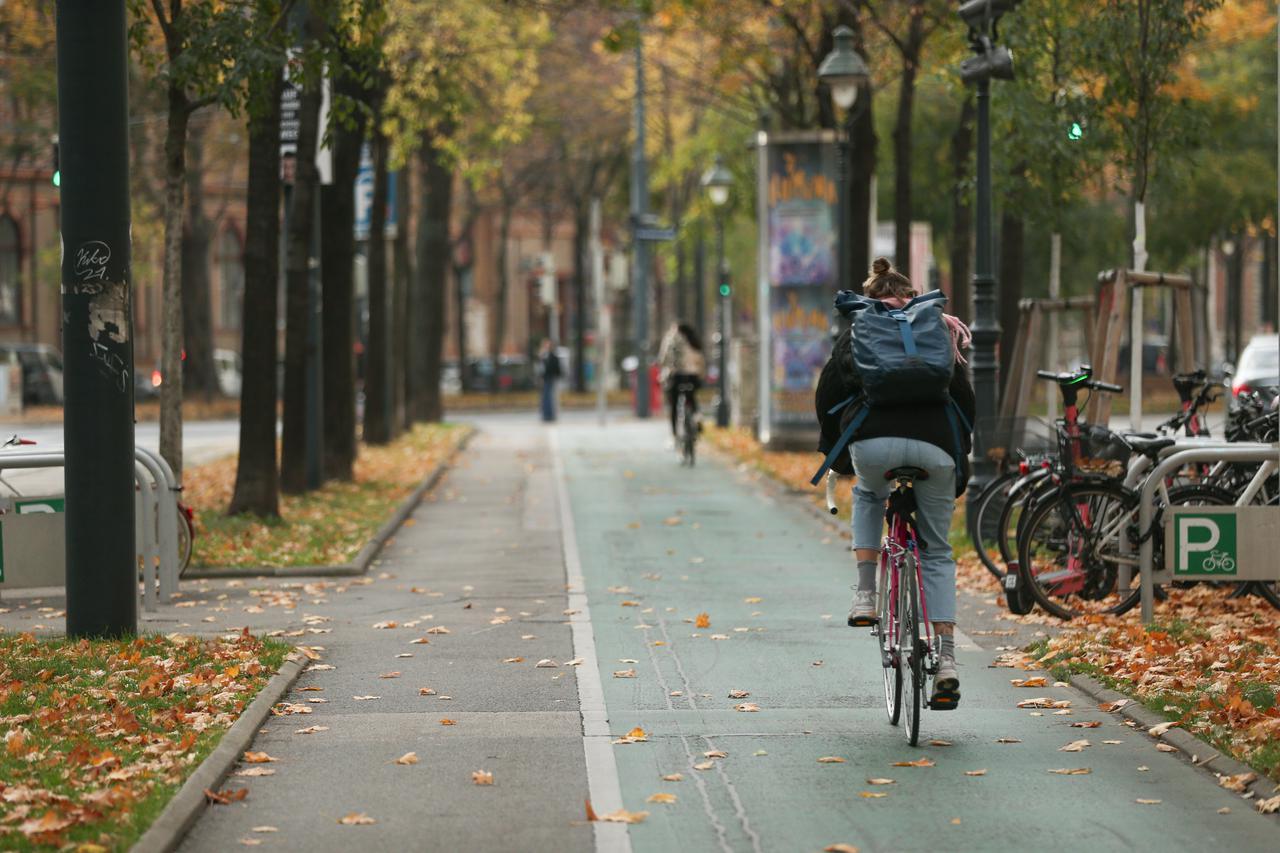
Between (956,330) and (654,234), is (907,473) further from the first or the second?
(654,234)

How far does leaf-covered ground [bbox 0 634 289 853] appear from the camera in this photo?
256 inches

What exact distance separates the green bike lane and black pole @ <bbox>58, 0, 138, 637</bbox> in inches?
99.3

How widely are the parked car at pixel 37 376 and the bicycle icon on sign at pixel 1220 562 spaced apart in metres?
42.0

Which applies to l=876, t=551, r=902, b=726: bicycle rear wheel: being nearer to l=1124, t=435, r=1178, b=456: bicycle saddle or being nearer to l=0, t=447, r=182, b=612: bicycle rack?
l=1124, t=435, r=1178, b=456: bicycle saddle

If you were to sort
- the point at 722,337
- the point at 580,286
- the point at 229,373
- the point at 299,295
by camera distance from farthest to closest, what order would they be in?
the point at 229,373, the point at 580,286, the point at 722,337, the point at 299,295

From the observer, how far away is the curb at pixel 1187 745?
23.6 feet

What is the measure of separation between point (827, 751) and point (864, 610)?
749mm

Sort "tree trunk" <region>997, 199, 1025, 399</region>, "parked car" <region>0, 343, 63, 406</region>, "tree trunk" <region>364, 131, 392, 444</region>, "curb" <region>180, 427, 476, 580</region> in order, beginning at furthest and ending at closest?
"parked car" <region>0, 343, 63, 406</region> < "tree trunk" <region>364, 131, 392, 444</region> < "tree trunk" <region>997, 199, 1025, 399</region> < "curb" <region>180, 427, 476, 580</region>

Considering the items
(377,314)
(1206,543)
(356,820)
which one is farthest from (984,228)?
(377,314)

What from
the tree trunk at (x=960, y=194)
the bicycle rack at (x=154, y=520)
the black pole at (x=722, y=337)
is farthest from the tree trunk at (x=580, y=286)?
the bicycle rack at (x=154, y=520)

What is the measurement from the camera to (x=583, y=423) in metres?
43.5

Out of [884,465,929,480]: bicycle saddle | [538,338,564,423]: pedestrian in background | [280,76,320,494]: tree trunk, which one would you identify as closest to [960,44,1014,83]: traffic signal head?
[280,76,320,494]: tree trunk

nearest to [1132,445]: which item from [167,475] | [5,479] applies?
[167,475]

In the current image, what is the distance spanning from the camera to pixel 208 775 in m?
7.24
